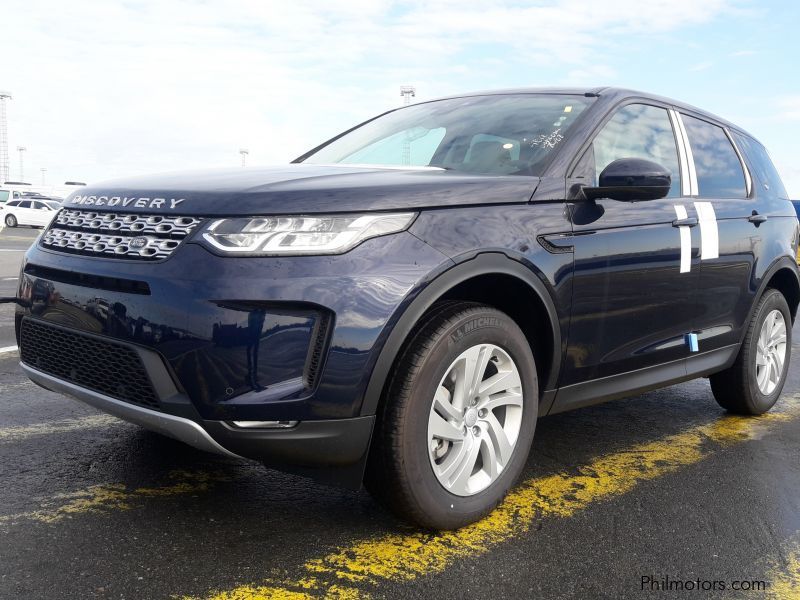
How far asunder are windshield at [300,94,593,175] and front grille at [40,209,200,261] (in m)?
1.20

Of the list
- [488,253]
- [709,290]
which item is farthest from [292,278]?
[709,290]

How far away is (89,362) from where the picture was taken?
259cm

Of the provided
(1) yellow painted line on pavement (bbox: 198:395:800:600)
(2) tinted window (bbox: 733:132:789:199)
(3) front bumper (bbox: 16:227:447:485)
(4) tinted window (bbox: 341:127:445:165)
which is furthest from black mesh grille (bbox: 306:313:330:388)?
(2) tinted window (bbox: 733:132:789:199)

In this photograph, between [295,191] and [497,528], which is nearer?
[295,191]

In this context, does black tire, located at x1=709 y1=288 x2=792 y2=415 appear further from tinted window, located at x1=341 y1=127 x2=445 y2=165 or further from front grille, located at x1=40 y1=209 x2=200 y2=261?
front grille, located at x1=40 y1=209 x2=200 y2=261

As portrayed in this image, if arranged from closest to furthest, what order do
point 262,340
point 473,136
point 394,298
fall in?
point 262,340 → point 394,298 → point 473,136

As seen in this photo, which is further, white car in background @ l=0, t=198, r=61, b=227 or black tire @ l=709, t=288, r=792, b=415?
white car in background @ l=0, t=198, r=61, b=227

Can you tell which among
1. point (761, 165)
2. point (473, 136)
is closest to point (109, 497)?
point (473, 136)

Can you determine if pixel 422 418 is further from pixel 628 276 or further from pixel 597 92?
pixel 597 92

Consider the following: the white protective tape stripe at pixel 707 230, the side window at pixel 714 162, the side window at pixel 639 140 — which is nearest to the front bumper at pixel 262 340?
the side window at pixel 639 140

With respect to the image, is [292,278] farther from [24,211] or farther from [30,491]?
[24,211]

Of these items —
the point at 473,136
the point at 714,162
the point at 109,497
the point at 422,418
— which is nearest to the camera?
the point at 422,418

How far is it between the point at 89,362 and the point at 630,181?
2080mm

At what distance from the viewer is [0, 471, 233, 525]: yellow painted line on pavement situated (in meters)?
2.71
